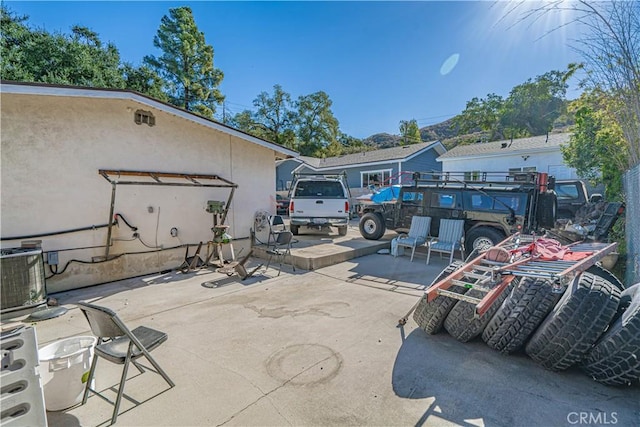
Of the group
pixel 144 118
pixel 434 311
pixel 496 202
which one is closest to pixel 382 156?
pixel 496 202

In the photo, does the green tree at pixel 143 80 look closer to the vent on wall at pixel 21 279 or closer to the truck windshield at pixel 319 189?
the truck windshield at pixel 319 189

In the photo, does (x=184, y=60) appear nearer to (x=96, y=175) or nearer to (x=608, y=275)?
(x=96, y=175)

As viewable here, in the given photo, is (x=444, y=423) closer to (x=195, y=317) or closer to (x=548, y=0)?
(x=195, y=317)

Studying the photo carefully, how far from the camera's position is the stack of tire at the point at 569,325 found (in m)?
2.37

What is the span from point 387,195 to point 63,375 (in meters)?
9.21

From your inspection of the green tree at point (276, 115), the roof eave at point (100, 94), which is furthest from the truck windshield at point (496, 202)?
the green tree at point (276, 115)

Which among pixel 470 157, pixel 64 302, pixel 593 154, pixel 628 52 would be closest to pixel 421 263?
pixel 628 52

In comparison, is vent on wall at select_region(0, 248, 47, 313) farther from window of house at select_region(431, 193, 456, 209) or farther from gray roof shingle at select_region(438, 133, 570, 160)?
gray roof shingle at select_region(438, 133, 570, 160)

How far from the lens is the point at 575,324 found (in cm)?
251

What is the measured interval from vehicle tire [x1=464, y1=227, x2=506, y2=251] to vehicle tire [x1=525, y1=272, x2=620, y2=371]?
458 cm

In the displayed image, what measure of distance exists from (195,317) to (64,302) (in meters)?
2.54

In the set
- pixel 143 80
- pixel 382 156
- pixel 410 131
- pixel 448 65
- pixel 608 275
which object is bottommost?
pixel 608 275

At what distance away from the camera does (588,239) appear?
6574 mm

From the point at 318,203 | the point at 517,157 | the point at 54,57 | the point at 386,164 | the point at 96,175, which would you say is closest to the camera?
the point at 96,175
